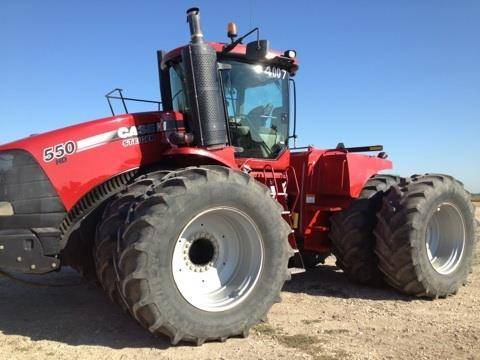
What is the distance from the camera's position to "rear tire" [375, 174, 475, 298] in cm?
598

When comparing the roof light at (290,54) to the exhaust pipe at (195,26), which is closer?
the exhaust pipe at (195,26)

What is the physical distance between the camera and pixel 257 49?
558 centimetres

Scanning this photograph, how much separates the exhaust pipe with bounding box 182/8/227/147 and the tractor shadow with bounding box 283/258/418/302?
2368mm

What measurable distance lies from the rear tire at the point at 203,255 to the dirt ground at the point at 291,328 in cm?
25

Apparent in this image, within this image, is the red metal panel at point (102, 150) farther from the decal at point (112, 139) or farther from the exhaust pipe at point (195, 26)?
the exhaust pipe at point (195, 26)

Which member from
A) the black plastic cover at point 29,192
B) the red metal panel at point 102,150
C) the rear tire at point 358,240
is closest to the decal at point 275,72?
the red metal panel at point 102,150

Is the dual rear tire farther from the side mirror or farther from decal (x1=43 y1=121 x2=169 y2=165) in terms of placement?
decal (x1=43 y1=121 x2=169 y2=165)

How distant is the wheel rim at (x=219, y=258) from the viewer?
468 centimetres

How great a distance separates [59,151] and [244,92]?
2.27 meters

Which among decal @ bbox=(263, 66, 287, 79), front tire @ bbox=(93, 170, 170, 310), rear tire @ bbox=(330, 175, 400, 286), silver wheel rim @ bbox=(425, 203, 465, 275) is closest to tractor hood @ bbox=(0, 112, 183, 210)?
front tire @ bbox=(93, 170, 170, 310)

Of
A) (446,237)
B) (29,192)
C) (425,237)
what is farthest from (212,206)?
(446,237)

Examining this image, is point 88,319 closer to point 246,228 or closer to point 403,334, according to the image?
point 246,228

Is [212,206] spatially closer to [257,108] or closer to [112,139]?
[112,139]

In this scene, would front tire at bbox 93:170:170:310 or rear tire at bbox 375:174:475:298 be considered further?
rear tire at bbox 375:174:475:298
